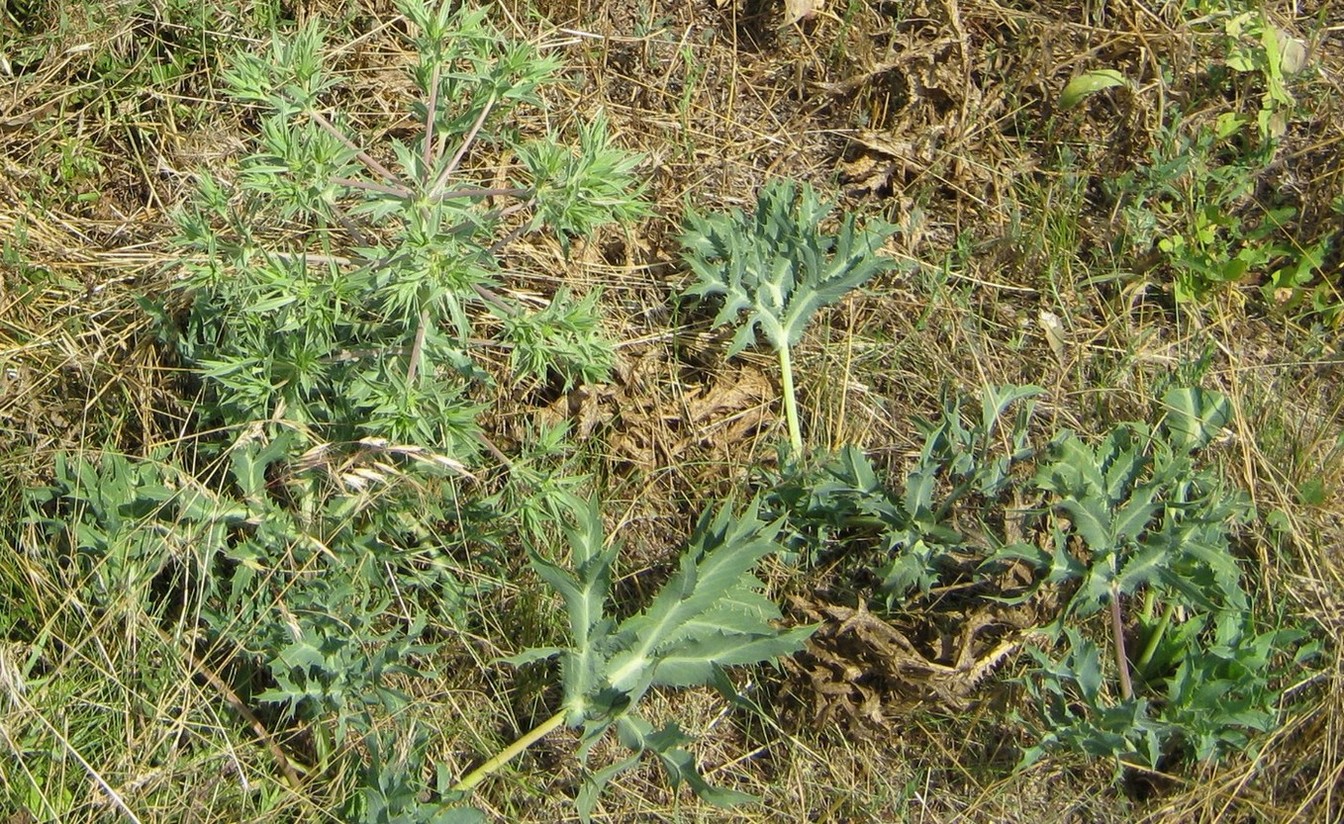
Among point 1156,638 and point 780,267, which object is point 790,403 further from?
point 1156,638

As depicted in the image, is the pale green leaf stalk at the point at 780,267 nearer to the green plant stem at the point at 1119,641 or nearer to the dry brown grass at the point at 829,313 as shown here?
the dry brown grass at the point at 829,313

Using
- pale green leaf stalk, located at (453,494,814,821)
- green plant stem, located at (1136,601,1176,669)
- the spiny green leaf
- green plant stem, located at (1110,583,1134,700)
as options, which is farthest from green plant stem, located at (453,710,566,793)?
the spiny green leaf

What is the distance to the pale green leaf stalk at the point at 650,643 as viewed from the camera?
2596 millimetres

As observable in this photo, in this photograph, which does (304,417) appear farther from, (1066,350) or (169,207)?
(1066,350)

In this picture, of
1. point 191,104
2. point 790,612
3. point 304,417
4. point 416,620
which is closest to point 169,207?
point 191,104

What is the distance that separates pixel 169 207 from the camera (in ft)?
10.7

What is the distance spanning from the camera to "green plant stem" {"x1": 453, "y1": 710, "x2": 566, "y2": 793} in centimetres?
268

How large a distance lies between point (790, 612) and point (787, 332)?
26.8 inches

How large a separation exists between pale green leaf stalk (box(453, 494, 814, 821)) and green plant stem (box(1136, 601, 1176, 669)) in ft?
2.71

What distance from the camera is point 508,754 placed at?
2.72 m

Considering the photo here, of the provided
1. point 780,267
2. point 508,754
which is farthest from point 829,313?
point 508,754

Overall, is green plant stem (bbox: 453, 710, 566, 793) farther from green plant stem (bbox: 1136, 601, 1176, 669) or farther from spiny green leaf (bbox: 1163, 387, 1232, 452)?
spiny green leaf (bbox: 1163, 387, 1232, 452)

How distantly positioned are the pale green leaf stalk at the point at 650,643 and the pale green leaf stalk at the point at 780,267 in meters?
0.48

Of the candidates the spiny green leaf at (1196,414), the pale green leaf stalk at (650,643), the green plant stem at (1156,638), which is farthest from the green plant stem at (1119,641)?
the pale green leaf stalk at (650,643)
